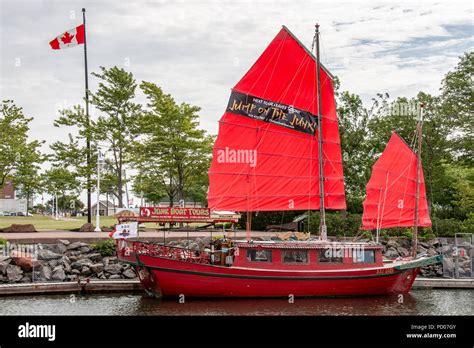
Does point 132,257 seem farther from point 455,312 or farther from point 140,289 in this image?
point 455,312

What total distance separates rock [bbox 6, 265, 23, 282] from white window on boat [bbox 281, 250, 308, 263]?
1411 centimetres

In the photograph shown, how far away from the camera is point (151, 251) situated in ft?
96.4

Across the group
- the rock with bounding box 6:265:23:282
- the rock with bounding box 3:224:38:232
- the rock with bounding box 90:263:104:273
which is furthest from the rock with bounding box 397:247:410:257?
the rock with bounding box 3:224:38:232

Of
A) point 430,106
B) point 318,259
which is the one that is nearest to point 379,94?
point 430,106

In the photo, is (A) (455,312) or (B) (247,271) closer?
(A) (455,312)

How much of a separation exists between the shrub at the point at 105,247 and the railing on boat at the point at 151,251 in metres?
6.21

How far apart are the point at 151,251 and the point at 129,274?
4.28 meters

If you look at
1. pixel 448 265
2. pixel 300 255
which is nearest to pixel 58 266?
pixel 300 255

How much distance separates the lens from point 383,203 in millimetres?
33531

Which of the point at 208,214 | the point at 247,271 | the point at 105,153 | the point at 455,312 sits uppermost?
the point at 105,153

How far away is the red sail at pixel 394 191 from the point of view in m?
33.6

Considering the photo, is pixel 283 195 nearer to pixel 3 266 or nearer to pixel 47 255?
pixel 47 255

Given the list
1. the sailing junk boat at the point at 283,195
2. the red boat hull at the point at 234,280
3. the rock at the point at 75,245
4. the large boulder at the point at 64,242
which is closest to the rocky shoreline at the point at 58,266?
the rock at the point at 75,245

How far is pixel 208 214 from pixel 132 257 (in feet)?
36.1
